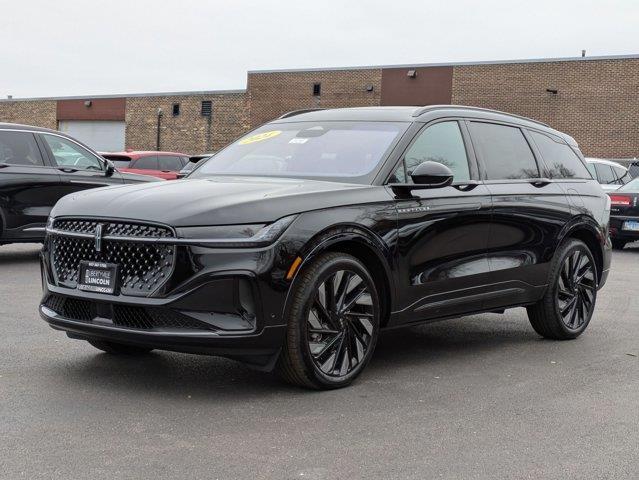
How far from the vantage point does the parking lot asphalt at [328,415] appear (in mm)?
4336

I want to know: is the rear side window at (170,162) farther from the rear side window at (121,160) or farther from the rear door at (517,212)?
the rear door at (517,212)

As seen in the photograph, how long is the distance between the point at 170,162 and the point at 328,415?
19.6 m

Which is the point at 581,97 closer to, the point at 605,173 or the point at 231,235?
the point at 605,173

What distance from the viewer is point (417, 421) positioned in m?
5.15

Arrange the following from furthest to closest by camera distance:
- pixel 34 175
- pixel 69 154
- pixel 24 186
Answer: pixel 69 154
pixel 34 175
pixel 24 186

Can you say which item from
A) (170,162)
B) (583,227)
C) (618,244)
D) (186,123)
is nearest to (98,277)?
(583,227)

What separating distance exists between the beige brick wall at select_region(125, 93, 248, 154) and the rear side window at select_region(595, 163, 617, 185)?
27.7 m

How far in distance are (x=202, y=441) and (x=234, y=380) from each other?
4.28 feet

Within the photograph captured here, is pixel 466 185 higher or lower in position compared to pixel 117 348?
higher

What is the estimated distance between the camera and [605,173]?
869 inches

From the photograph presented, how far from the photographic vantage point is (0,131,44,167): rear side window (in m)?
12.4

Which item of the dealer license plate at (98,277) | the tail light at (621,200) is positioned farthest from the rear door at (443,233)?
the tail light at (621,200)

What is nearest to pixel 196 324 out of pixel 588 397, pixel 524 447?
pixel 524 447

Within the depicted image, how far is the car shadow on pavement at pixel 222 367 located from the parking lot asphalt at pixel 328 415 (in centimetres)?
2
